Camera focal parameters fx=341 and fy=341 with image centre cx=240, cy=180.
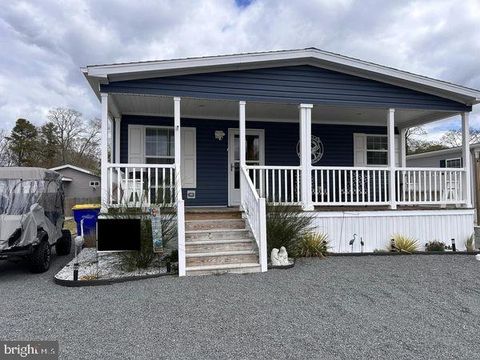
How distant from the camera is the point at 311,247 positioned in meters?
6.55

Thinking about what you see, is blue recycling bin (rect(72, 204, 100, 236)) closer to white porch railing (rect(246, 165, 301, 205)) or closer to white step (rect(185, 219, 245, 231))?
white step (rect(185, 219, 245, 231))

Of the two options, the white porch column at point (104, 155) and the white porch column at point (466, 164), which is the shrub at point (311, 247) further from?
the white porch column at point (466, 164)

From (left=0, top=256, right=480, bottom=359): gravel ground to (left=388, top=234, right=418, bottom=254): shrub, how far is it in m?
1.58

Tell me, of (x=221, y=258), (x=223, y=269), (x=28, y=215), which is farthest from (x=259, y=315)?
(x=28, y=215)

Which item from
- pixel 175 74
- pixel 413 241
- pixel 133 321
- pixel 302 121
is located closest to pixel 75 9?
pixel 175 74

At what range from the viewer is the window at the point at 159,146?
28.5ft

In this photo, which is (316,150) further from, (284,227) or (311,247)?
(284,227)

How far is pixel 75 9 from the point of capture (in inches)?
403

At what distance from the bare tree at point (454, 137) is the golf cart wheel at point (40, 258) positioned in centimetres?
3349

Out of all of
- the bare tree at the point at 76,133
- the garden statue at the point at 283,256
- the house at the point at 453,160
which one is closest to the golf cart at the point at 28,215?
the garden statue at the point at 283,256

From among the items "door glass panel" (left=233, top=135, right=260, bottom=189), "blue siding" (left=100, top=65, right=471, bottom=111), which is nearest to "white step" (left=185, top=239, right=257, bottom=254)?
"blue siding" (left=100, top=65, right=471, bottom=111)

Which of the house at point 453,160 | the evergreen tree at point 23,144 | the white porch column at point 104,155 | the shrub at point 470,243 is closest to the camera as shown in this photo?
the white porch column at point 104,155

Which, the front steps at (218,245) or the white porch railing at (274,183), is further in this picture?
the white porch railing at (274,183)

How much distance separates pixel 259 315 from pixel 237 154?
5915 mm
